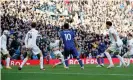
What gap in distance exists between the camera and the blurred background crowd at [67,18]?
107 feet

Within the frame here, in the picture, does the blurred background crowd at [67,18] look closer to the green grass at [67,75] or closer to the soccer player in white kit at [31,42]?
the soccer player in white kit at [31,42]

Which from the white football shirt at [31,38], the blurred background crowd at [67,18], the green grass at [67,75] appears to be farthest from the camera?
the blurred background crowd at [67,18]

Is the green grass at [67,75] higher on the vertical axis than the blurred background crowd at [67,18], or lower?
lower

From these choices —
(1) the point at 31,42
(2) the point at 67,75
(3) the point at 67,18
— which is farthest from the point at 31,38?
(3) the point at 67,18

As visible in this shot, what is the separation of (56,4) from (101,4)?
255 inches

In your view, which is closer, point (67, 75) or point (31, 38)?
point (67, 75)

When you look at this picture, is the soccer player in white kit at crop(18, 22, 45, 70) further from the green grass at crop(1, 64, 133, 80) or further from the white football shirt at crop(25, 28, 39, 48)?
the green grass at crop(1, 64, 133, 80)

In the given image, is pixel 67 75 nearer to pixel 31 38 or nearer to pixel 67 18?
pixel 31 38

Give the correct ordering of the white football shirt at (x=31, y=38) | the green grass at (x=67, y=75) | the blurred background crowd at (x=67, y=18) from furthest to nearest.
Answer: the blurred background crowd at (x=67, y=18) → the white football shirt at (x=31, y=38) → the green grass at (x=67, y=75)

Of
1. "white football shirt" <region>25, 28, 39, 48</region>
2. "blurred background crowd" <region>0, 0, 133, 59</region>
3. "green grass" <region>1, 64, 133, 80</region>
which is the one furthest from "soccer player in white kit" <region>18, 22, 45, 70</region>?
"blurred background crowd" <region>0, 0, 133, 59</region>

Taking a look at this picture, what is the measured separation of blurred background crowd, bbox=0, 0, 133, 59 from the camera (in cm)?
3256

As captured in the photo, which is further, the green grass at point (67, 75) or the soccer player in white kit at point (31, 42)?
the soccer player in white kit at point (31, 42)

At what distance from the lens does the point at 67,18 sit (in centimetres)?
4878

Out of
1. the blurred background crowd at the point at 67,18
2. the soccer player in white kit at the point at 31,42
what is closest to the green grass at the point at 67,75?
the soccer player in white kit at the point at 31,42
